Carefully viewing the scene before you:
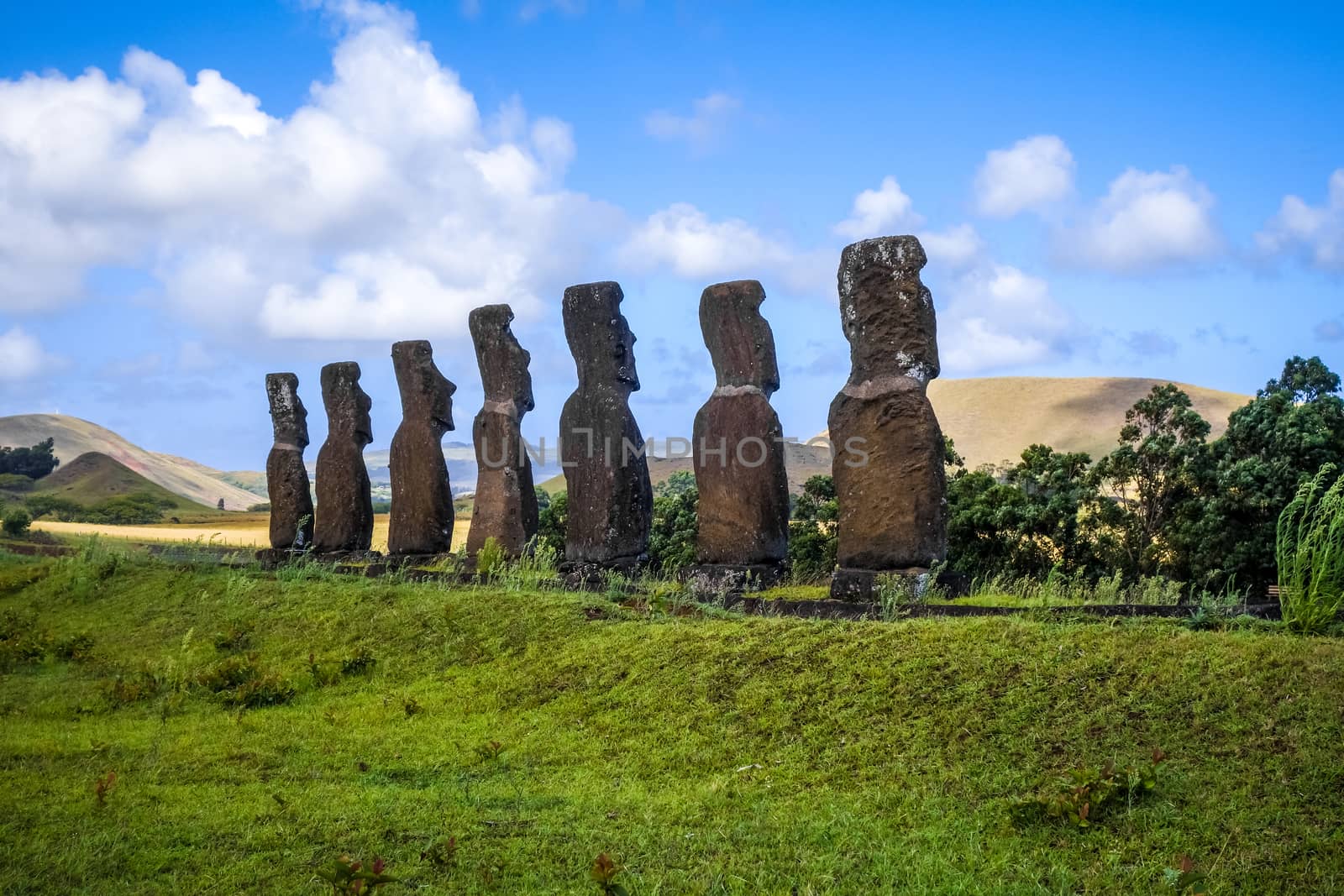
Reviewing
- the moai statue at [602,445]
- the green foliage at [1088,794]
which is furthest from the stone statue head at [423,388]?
the green foliage at [1088,794]

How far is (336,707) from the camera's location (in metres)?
8.77

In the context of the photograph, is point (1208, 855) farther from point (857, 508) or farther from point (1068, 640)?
point (857, 508)

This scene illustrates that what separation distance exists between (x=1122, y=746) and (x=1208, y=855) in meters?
0.95

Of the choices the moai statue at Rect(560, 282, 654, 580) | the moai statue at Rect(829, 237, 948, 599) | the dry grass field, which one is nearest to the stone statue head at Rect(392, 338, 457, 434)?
the dry grass field

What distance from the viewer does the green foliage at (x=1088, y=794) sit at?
5.57 m

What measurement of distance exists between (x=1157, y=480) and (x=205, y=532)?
21.9 m

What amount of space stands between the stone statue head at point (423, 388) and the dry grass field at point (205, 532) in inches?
71.4

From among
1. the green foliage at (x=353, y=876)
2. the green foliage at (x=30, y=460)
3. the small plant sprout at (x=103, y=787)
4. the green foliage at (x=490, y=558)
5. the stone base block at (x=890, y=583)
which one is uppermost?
the green foliage at (x=30, y=460)

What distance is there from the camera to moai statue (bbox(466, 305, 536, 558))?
1517 cm

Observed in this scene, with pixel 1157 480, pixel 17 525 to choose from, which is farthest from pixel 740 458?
pixel 17 525

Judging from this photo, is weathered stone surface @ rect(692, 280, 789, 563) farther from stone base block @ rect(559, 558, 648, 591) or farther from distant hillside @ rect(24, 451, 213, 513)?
distant hillside @ rect(24, 451, 213, 513)

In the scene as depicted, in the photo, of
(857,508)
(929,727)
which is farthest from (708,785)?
(857,508)

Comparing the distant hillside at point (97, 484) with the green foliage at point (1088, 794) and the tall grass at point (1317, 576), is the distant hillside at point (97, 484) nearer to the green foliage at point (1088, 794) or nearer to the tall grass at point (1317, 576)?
the tall grass at point (1317, 576)

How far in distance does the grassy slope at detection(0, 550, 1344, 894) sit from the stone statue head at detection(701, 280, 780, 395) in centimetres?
410
